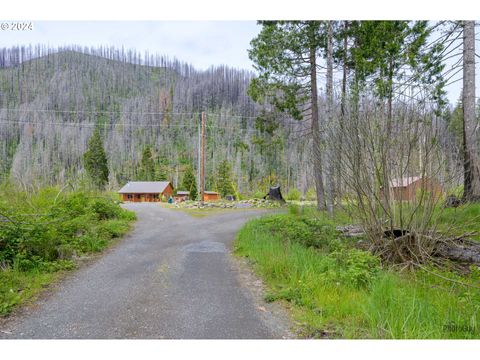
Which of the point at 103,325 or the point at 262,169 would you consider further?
the point at 262,169

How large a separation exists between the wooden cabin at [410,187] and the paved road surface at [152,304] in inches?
105

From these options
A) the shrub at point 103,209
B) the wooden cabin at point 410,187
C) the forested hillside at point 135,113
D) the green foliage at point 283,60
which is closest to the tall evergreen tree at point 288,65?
the green foliage at point 283,60

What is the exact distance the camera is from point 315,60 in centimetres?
978

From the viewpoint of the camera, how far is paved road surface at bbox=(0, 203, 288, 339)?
2.49 metres

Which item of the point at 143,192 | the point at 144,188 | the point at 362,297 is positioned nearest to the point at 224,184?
the point at 144,188

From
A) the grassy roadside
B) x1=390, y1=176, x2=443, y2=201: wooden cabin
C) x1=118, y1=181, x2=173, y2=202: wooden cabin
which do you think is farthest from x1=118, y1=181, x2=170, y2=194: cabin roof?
x1=390, y1=176, x2=443, y2=201: wooden cabin

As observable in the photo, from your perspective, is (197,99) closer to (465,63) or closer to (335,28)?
(335,28)

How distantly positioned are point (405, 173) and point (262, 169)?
1301 inches

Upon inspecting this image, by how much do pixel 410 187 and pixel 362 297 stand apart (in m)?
2.13

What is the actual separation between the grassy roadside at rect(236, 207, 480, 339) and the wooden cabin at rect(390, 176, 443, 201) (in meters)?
1.09

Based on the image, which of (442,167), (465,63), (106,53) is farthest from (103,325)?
(106,53)

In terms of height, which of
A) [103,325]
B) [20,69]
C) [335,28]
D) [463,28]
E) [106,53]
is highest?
[106,53]

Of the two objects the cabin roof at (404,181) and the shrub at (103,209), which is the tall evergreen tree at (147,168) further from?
the cabin roof at (404,181)

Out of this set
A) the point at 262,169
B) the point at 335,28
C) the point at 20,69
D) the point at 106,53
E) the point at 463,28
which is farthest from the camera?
the point at 262,169
